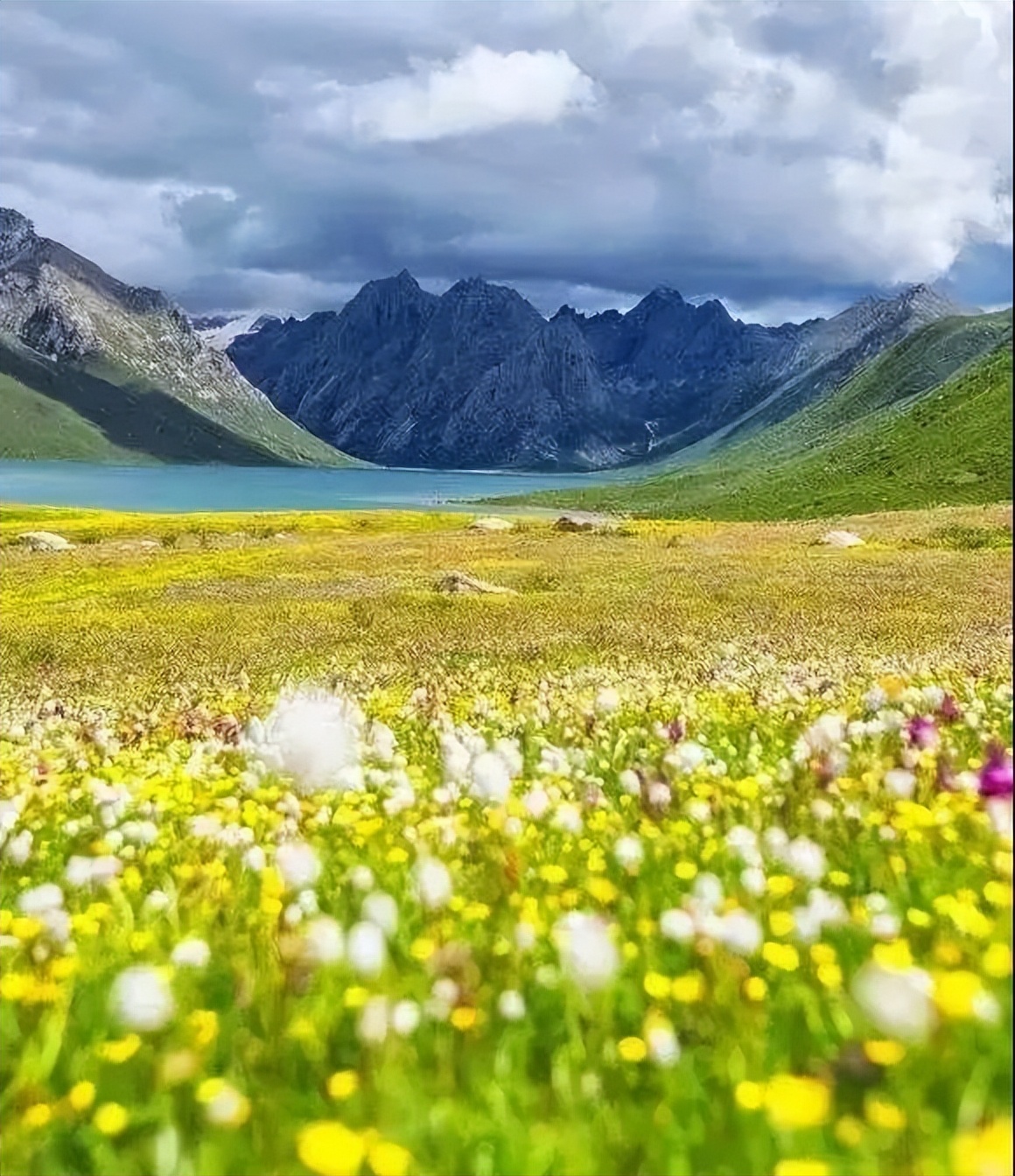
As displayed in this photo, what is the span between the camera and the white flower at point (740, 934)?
2.65m

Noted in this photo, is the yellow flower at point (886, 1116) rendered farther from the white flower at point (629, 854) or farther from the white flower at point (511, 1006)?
the white flower at point (629, 854)

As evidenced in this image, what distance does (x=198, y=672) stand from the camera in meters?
6.99

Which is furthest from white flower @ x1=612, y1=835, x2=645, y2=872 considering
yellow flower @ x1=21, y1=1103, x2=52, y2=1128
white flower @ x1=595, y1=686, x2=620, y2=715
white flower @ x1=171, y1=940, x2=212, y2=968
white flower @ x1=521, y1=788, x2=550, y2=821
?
yellow flower @ x1=21, y1=1103, x2=52, y2=1128

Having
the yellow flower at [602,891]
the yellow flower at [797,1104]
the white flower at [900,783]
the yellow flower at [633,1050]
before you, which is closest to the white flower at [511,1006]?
the yellow flower at [633,1050]

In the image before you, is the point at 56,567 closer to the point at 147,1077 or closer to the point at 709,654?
the point at 709,654

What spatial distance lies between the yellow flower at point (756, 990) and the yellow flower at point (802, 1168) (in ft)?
1.60

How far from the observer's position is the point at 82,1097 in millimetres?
2531

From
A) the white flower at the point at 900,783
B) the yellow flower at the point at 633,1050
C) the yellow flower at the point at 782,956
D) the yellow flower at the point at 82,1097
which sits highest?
the white flower at the point at 900,783

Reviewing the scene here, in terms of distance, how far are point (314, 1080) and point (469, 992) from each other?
0.41m

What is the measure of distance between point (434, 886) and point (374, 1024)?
0.53m

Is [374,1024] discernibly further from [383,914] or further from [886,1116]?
[886,1116]

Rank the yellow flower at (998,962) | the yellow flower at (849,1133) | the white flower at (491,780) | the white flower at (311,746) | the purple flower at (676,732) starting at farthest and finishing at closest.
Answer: the purple flower at (676,732) → the white flower at (311,746) → the white flower at (491,780) → the yellow flower at (998,962) → the yellow flower at (849,1133)

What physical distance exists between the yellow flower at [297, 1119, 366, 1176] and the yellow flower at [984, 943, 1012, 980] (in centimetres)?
131

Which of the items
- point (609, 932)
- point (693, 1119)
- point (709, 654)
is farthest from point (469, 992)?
point (709, 654)
